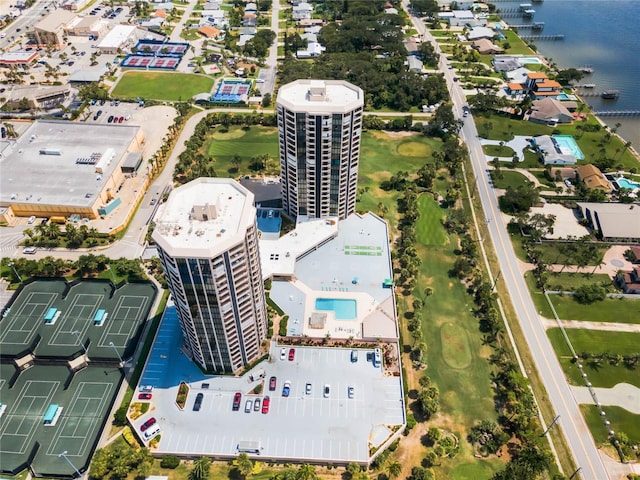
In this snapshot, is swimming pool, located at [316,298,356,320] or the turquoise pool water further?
the turquoise pool water

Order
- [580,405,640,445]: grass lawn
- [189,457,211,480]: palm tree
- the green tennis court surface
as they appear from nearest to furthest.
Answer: [189,457,211,480]: palm tree < the green tennis court surface < [580,405,640,445]: grass lawn

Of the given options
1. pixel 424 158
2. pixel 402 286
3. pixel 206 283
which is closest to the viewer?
pixel 206 283

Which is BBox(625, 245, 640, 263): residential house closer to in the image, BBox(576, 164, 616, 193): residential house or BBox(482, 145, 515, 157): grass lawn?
BBox(576, 164, 616, 193): residential house

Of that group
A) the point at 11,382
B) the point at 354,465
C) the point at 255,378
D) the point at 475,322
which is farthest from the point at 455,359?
the point at 11,382

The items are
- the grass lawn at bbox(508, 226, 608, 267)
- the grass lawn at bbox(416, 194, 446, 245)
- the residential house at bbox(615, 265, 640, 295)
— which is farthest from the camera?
the grass lawn at bbox(416, 194, 446, 245)

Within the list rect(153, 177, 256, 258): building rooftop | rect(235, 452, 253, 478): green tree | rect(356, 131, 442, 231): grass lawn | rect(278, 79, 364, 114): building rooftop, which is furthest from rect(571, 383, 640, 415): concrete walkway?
rect(278, 79, 364, 114): building rooftop

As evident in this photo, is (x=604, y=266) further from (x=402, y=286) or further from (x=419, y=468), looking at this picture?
(x=419, y=468)

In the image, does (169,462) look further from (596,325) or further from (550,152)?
(550,152)
